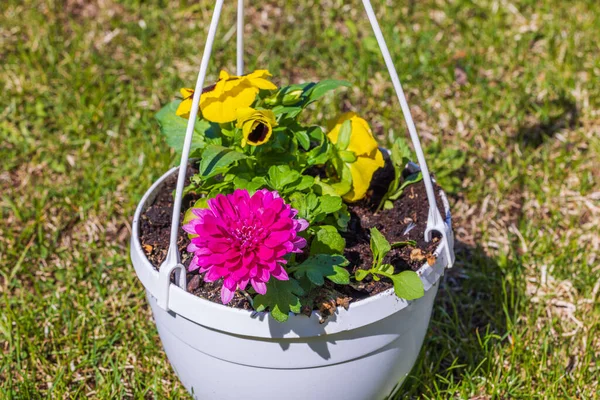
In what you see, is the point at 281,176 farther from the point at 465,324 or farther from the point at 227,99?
the point at 465,324

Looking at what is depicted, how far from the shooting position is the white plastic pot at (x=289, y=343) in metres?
1.32

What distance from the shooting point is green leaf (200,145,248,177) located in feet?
4.60

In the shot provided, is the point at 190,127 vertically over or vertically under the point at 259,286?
over

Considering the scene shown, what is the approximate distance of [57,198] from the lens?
2305mm

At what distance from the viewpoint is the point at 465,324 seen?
200cm

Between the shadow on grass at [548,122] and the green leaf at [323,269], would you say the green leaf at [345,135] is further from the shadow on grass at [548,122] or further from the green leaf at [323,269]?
the shadow on grass at [548,122]

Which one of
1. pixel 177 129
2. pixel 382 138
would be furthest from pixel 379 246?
pixel 382 138

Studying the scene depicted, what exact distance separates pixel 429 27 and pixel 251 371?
1915 mm

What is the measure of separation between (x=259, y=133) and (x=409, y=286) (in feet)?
1.33

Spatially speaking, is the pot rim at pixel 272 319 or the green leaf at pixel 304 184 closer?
the pot rim at pixel 272 319

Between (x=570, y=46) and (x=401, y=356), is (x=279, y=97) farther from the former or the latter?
(x=570, y=46)

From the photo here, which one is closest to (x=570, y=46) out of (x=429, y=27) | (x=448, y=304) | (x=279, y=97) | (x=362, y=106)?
(x=429, y=27)

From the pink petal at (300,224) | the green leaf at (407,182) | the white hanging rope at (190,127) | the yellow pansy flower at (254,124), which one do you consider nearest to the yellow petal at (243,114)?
the yellow pansy flower at (254,124)

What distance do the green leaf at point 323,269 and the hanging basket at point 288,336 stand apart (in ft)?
0.18
